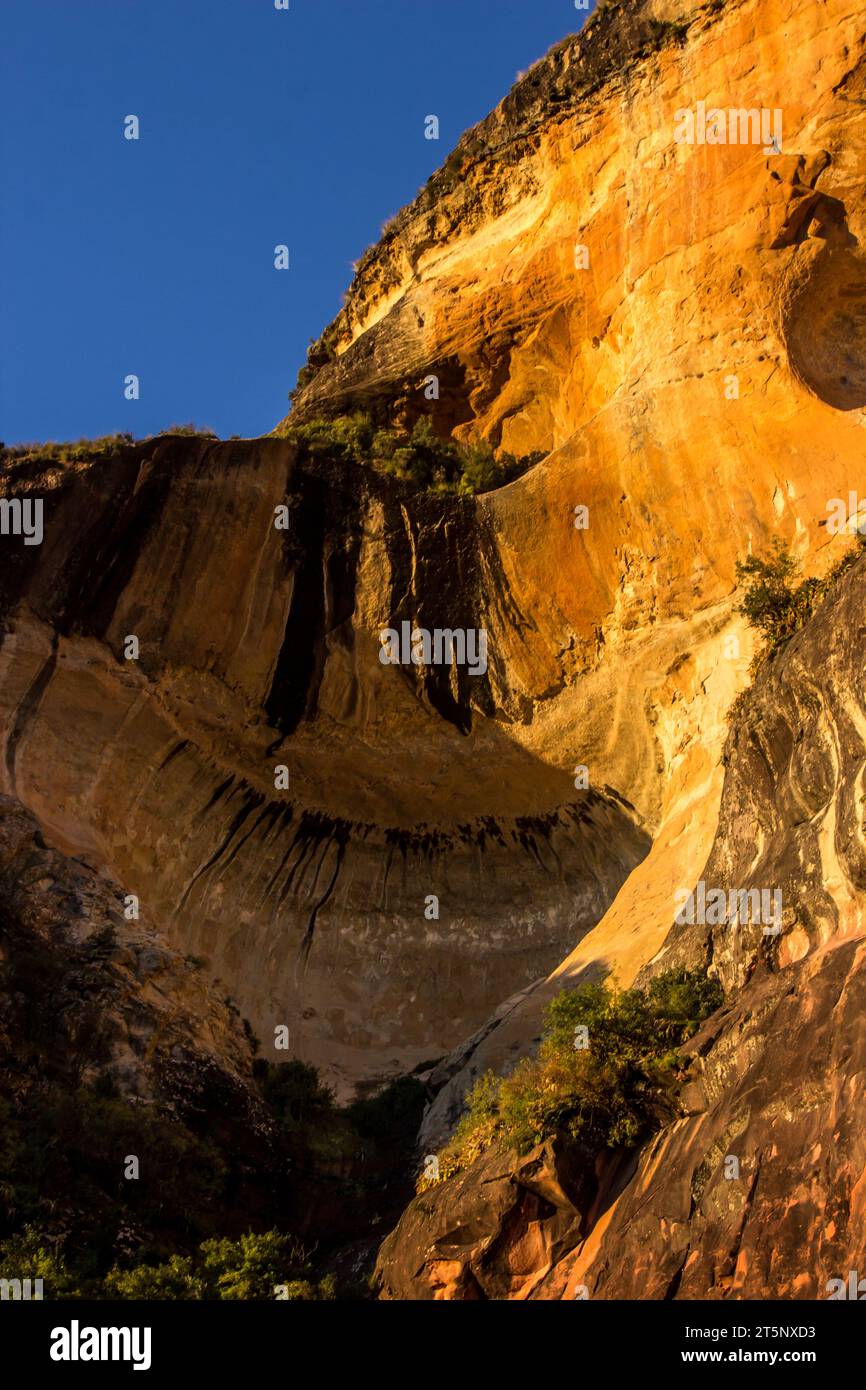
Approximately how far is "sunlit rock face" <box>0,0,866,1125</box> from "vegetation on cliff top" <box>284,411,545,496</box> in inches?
42.4

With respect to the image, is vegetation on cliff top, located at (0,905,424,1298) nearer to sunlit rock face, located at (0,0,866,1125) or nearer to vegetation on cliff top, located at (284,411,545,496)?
sunlit rock face, located at (0,0,866,1125)

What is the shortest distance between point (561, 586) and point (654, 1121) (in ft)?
33.9

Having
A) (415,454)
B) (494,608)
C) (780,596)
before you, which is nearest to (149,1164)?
(780,596)

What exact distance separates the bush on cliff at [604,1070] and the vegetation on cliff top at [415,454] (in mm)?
10895

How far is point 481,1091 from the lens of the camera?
13.6 metres

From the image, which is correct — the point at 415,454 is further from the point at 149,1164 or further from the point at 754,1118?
the point at 754,1118

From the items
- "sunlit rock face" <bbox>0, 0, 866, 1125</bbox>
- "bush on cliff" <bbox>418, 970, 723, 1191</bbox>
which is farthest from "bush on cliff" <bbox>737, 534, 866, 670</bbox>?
"bush on cliff" <bbox>418, 970, 723, 1191</bbox>

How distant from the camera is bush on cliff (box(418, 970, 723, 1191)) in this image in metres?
11.3

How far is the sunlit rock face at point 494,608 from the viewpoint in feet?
61.8
